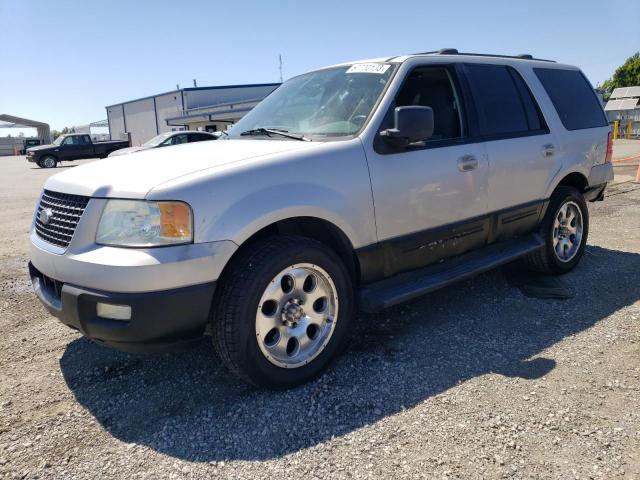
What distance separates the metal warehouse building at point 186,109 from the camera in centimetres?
3743

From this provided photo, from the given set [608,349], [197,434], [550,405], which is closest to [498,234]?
[608,349]

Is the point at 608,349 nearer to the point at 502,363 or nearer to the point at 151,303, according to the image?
the point at 502,363

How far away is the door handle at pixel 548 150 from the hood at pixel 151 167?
A: 2392 mm

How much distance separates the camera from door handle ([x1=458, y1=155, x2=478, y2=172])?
12.0ft

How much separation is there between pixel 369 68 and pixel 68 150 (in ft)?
91.7

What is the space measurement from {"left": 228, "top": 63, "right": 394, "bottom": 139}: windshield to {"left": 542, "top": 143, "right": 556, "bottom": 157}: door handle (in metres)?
1.75

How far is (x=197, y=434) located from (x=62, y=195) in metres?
1.59

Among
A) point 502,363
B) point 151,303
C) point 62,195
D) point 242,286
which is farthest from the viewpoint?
point 502,363

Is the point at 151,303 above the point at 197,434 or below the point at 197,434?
above

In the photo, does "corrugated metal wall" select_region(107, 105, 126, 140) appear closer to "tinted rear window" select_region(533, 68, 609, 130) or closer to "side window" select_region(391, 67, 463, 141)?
"tinted rear window" select_region(533, 68, 609, 130)

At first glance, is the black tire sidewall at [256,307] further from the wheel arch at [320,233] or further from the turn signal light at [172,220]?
the turn signal light at [172,220]

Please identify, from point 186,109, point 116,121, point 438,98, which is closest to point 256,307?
point 438,98

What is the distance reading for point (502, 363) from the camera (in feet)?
10.5

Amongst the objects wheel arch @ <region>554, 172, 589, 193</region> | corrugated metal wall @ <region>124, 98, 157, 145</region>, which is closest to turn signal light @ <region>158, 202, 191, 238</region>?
wheel arch @ <region>554, 172, 589, 193</region>
